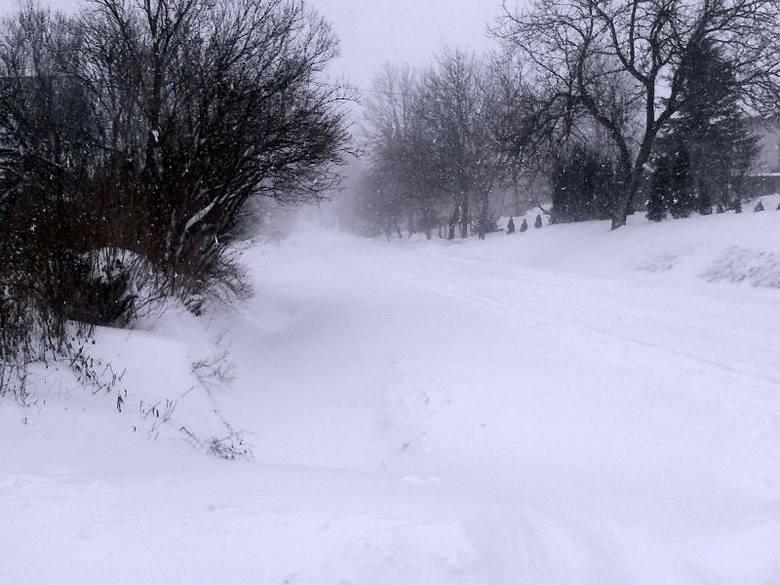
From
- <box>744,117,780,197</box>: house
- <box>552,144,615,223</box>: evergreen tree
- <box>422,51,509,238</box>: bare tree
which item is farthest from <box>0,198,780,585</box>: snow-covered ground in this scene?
<box>422,51,509,238</box>: bare tree

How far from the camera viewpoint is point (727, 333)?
303 inches

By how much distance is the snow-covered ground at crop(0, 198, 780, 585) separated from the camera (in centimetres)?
262

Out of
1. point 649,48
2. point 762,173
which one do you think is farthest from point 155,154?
point 762,173

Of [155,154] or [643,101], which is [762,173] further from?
[155,154]

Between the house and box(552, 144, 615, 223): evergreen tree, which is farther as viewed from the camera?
box(552, 144, 615, 223): evergreen tree

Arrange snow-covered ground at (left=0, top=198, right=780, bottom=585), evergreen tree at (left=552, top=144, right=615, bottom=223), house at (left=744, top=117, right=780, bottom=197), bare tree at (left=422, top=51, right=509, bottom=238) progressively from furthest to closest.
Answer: bare tree at (left=422, top=51, right=509, bottom=238) → evergreen tree at (left=552, top=144, right=615, bottom=223) → house at (left=744, top=117, right=780, bottom=197) → snow-covered ground at (left=0, top=198, right=780, bottom=585)

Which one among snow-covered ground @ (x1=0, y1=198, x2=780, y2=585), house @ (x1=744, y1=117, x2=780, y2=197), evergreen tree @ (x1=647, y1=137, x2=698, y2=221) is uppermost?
house @ (x1=744, y1=117, x2=780, y2=197)

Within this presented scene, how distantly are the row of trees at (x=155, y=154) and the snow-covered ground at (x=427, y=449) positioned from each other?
0.95m

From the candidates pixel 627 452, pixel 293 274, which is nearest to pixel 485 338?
pixel 627 452

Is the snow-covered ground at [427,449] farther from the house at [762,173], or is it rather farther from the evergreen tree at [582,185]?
the house at [762,173]

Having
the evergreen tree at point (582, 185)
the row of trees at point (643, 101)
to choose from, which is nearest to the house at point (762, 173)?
the row of trees at point (643, 101)

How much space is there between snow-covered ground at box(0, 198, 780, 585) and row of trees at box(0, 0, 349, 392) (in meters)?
0.95

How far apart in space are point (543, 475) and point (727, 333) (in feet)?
16.1

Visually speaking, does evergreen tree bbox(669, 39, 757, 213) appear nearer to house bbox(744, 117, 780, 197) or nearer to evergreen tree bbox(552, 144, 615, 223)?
house bbox(744, 117, 780, 197)
